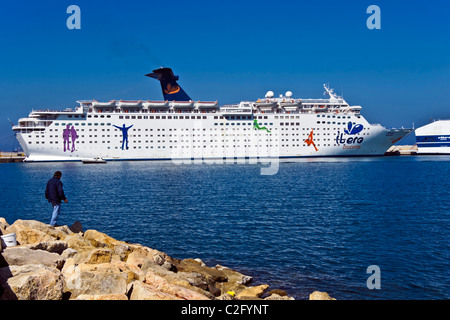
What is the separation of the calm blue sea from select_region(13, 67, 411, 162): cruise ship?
2332 centimetres

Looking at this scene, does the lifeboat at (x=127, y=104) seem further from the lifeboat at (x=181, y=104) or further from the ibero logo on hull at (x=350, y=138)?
the ibero logo on hull at (x=350, y=138)

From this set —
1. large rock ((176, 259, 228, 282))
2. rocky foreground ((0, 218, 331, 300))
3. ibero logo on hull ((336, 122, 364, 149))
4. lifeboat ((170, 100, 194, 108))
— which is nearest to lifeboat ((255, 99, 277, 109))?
lifeboat ((170, 100, 194, 108))

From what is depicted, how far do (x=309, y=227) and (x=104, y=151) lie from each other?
139 feet

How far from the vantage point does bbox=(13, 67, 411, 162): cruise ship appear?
2029 inches

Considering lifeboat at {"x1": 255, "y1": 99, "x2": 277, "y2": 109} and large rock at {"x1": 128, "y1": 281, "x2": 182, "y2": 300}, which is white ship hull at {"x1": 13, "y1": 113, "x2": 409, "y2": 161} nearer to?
lifeboat at {"x1": 255, "y1": 99, "x2": 277, "y2": 109}

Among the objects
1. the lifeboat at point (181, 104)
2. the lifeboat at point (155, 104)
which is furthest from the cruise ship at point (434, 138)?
the lifeboat at point (155, 104)

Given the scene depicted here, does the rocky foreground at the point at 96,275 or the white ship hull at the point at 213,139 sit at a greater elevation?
the white ship hull at the point at 213,139

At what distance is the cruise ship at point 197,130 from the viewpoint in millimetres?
51531

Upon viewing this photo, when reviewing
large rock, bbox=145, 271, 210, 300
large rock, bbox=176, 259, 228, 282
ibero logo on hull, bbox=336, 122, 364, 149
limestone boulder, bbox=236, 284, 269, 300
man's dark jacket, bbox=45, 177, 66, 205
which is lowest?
limestone boulder, bbox=236, 284, 269, 300

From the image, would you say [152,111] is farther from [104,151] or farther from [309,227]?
[309,227]

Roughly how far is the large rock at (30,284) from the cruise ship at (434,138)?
77788 millimetres

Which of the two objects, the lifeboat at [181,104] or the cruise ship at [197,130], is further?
the lifeboat at [181,104]

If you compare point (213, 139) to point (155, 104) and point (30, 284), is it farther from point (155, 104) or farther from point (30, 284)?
point (30, 284)
